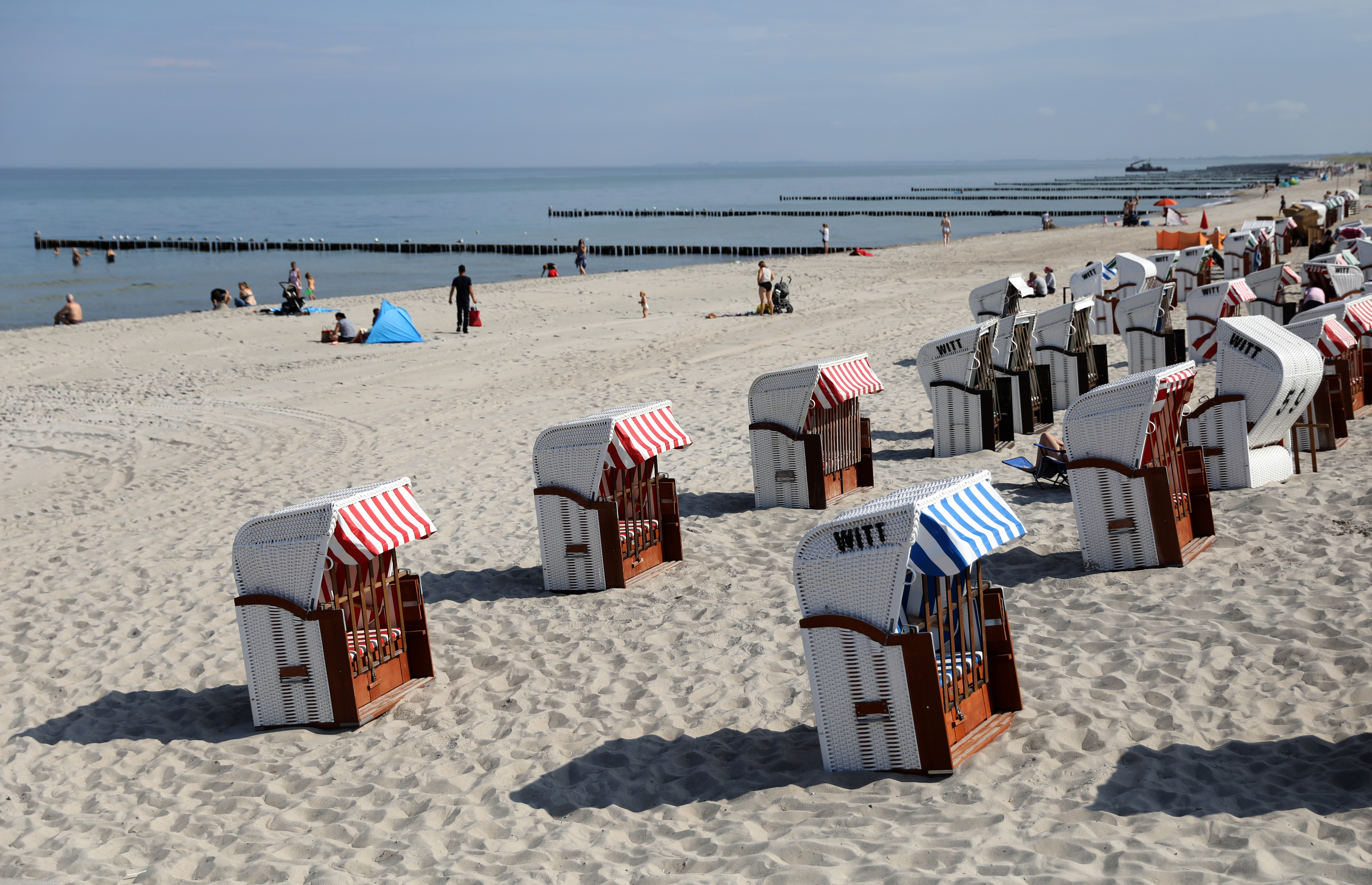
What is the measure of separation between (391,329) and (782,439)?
1532 centimetres

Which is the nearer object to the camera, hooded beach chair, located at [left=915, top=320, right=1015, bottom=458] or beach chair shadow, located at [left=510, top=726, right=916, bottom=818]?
beach chair shadow, located at [left=510, top=726, right=916, bottom=818]

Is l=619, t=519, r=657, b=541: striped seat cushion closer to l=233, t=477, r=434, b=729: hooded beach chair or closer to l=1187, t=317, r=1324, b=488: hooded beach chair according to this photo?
l=233, t=477, r=434, b=729: hooded beach chair

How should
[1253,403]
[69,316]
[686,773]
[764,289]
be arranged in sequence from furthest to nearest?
[69,316], [764,289], [1253,403], [686,773]

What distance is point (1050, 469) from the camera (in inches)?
408

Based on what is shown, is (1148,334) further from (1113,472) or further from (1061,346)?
(1113,472)

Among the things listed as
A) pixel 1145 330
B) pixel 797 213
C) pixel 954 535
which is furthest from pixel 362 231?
pixel 954 535

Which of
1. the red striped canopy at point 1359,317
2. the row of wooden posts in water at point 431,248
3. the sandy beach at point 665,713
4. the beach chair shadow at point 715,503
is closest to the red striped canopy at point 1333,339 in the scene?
the red striped canopy at point 1359,317

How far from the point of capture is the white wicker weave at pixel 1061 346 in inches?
535

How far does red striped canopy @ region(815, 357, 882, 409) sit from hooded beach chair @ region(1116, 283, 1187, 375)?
19.7 feet

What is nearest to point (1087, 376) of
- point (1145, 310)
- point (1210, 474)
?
point (1145, 310)

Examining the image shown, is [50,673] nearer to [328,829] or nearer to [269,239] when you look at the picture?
[328,829]

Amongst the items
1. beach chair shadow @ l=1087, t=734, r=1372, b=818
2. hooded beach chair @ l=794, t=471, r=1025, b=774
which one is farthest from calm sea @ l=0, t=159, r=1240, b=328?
beach chair shadow @ l=1087, t=734, r=1372, b=818

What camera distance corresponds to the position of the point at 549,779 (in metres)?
5.70

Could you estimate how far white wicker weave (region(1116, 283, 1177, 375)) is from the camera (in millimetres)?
14625
